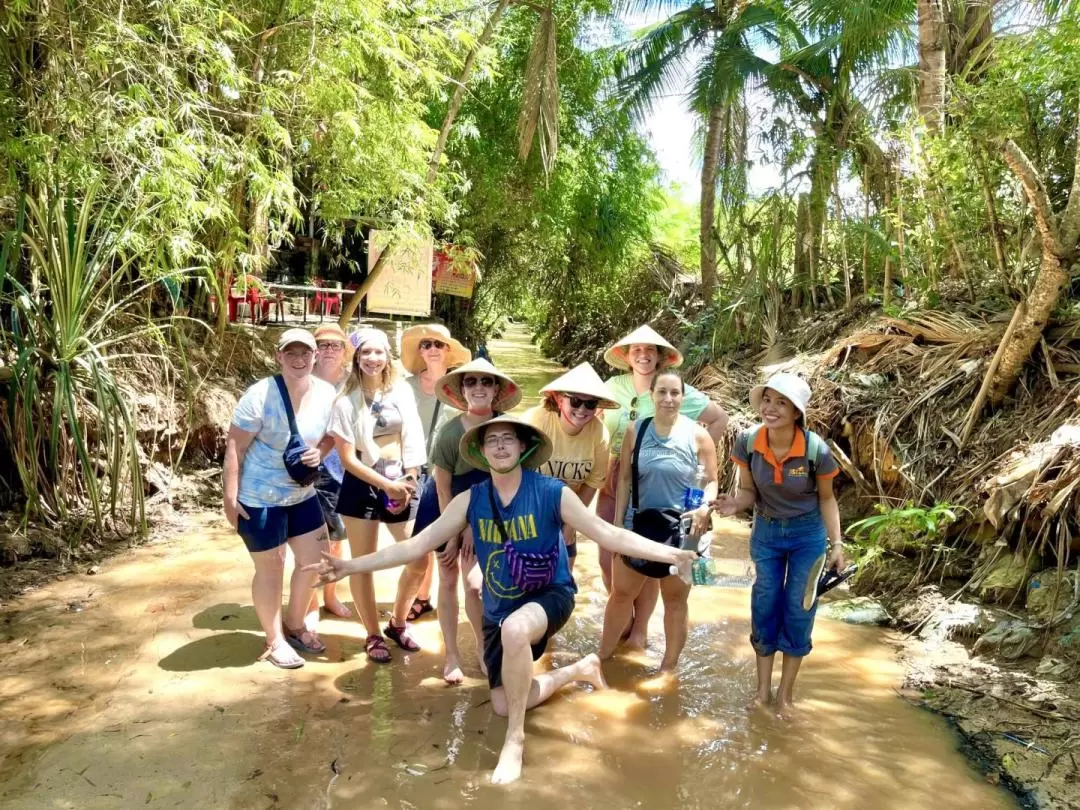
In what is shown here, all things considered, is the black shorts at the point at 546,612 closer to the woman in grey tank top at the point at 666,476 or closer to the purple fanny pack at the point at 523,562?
the purple fanny pack at the point at 523,562

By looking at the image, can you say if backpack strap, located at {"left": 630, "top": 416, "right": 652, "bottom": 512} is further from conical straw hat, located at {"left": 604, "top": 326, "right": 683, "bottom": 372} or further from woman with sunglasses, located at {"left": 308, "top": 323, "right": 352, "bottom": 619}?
woman with sunglasses, located at {"left": 308, "top": 323, "right": 352, "bottom": 619}

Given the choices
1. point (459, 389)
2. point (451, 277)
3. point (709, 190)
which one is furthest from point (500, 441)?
point (709, 190)

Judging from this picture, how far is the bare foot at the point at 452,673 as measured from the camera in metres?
4.00

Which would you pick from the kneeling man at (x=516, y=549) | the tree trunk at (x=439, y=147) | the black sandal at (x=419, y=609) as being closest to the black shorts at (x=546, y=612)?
the kneeling man at (x=516, y=549)

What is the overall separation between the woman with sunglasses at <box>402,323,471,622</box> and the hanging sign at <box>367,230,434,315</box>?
20.1 ft

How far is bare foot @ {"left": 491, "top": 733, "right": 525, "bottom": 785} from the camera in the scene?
3156 millimetres

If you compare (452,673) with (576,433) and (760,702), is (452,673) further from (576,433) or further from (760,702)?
(760,702)

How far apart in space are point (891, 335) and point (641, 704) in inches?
181

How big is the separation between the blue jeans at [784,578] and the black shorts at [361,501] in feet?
6.26

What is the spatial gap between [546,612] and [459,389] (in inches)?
49.0

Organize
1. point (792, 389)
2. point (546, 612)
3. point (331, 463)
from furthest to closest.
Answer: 1. point (331, 463)
2. point (792, 389)
3. point (546, 612)

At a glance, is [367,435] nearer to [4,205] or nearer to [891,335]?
[4,205]

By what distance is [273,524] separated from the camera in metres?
3.92

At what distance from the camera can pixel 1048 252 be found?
4.99 meters
